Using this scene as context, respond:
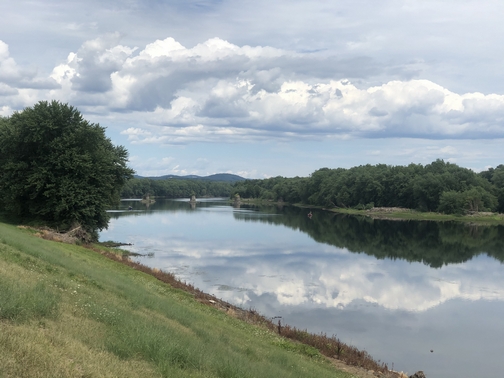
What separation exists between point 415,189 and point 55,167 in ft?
317

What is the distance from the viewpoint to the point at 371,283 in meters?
36.5

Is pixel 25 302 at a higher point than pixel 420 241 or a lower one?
higher

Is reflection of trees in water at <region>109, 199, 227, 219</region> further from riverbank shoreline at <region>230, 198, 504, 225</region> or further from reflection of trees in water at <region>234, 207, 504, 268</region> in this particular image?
riverbank shoreline at <region>230, 198, 504, 225</region>

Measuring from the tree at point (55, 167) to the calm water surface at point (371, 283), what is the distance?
775 centimetres

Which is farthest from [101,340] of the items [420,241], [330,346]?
[420,241]

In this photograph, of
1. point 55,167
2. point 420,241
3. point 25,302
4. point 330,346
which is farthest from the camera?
point 420,241

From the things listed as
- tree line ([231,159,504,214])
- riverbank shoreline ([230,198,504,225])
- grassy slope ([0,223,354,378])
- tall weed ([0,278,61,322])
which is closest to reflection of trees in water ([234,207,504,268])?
riverbank shoreline ([230,198,504,225])

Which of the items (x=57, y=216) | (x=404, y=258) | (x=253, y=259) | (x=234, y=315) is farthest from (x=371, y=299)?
(x=57, y=216)

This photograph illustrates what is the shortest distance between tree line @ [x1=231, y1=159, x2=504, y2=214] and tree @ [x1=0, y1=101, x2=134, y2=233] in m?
87.4

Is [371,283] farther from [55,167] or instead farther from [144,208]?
[144,208]

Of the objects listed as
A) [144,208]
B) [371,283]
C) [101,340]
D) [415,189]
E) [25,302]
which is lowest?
[371,283]

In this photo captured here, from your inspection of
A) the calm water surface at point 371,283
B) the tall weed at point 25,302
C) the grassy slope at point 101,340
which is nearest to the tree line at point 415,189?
the calm water surface at point 371,283

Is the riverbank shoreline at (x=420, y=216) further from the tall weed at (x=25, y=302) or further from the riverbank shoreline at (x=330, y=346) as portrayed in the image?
the tall weed at (x=25, y=302)

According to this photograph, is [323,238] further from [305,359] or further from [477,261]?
[305,359]
